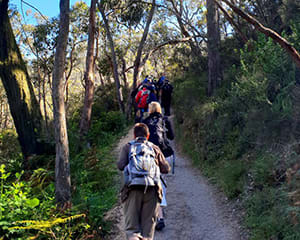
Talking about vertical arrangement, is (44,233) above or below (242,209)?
above

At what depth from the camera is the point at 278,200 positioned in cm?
500

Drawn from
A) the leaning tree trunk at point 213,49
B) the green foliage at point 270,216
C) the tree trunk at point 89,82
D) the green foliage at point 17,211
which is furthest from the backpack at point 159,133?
the leaning tree trunk at point 213,49

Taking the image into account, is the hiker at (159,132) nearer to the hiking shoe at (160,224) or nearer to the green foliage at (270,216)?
Result: the hiking shoe at (160,224)

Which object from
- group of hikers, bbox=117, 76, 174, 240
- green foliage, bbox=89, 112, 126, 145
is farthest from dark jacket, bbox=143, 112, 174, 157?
green foliage, bbox=89, 112, 126, 145

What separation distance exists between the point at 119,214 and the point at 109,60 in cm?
2195

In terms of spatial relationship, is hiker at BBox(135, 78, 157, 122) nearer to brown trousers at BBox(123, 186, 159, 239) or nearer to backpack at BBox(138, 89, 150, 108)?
backpack at BBox(138, 89, 150, 108)

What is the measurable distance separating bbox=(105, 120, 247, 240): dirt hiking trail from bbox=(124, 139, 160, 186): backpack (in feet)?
6.42

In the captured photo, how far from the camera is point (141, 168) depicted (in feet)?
12.6

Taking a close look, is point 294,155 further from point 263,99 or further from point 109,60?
point 109,60

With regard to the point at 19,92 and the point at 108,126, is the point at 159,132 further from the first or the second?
the point at 108,126

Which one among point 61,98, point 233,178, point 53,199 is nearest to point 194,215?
point 233,178

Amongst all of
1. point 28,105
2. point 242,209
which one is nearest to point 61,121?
point 242,209

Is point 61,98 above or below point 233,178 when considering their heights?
above

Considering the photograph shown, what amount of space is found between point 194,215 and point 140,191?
2.68 meters
